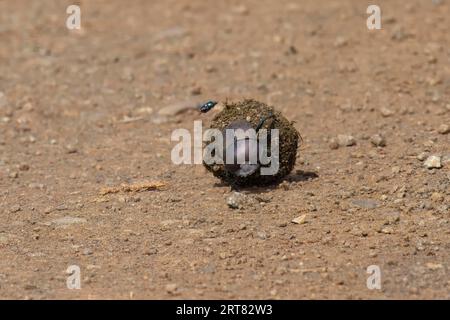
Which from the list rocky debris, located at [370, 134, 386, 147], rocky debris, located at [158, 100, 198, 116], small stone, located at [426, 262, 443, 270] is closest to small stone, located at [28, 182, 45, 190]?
rocky debris, located at [158, 100, 198, 116]

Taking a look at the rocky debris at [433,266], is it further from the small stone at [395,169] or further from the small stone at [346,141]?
the small stone at [346,141]

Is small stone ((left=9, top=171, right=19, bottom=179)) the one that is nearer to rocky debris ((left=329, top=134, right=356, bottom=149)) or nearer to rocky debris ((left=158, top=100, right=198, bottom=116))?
rocky debris ((left=158, top=100, right=198, bottom=116))

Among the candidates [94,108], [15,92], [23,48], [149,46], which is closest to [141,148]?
[94,108]

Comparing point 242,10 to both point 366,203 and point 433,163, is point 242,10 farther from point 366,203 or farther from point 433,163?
point 366,203
